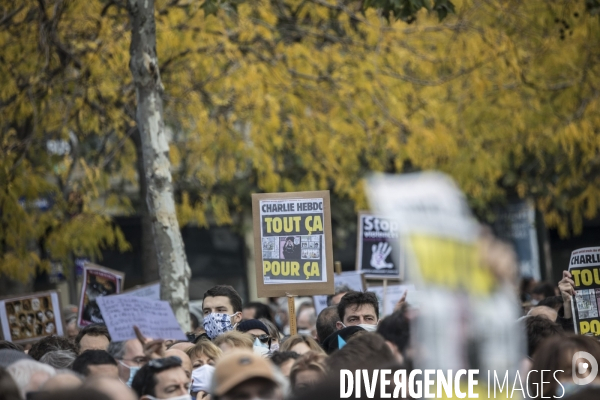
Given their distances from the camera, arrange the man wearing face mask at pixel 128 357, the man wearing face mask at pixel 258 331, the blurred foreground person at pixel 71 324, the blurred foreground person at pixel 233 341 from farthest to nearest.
A: the blurred foreground person at pixel 71 324 < the man wearing face mask at pixel 258 331 < the blurred foreground person at pixel 233 341 < the man wearing face mask at pixel 128 357

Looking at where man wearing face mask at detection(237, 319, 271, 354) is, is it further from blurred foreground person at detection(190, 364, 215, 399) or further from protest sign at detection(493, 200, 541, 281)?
protest sign at detection(493, 200, 541, 281)

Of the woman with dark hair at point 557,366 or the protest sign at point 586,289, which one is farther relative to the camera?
the protest sign at point 586,289

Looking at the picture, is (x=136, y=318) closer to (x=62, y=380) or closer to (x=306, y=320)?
(x=62, y=380)

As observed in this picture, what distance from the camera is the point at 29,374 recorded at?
5.60m

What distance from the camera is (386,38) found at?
1390 cm

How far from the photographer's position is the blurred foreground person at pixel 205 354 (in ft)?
21.9

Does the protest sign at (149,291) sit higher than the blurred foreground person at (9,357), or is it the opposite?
the protest sign at (149,291)

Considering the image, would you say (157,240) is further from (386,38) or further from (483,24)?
(483,24)

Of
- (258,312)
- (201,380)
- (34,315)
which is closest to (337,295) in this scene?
(258,312)

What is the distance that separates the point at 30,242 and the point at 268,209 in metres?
7.21

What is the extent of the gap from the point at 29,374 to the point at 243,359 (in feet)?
5.22

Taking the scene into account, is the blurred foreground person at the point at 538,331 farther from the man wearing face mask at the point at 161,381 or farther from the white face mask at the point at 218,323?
the white face mask at the point at 218,323

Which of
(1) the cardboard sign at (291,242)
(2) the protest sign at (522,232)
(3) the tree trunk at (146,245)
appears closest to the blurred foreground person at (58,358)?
(1) the cardboard sign at (291,242)

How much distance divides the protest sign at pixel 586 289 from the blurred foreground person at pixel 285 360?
90.4 inches
